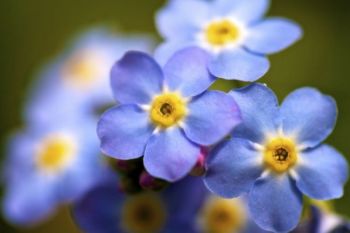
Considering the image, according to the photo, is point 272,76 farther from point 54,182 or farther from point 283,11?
point 54,182

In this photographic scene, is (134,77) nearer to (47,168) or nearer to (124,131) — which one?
(124,131)

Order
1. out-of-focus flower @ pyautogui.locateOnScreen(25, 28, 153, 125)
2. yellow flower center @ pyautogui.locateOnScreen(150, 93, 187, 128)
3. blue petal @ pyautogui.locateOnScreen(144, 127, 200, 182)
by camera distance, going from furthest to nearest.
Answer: out-of-focus flower @ pyautogui.locateOnScreen(25, 28, 153, 125) → yellow flower center @ pyautogui.locateOnScreen(150, 93, 187, 128) → blue petal @ pyautogui.locateOnScreen(144, 127, 200, 182)

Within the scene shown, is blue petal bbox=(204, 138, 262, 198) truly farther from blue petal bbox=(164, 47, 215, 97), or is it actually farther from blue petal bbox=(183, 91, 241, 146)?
blue petal bbox=(164, 47, 215, 97)

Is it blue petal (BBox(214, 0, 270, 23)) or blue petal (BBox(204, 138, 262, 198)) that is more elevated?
blue petal (BBox(214, 0, 270, 23))

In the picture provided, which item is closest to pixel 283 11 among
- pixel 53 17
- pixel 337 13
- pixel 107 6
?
pixel 337 13

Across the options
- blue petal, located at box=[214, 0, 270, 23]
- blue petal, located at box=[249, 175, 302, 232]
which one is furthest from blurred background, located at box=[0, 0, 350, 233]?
blue petal, located at box=[249, 175, 302, 232]
